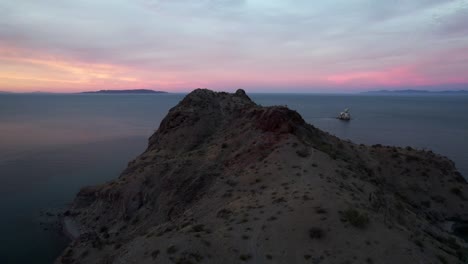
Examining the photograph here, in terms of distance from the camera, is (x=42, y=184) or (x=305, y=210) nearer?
(x=305, y=210)

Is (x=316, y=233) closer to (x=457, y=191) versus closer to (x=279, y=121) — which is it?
(x=279, y=121)

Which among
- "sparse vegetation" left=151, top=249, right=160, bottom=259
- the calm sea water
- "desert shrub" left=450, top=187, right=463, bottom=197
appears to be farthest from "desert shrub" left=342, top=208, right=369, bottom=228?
the calm sea water

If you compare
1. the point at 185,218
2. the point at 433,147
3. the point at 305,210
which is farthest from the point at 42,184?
the point at 433,147

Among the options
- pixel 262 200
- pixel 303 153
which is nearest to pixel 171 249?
pixel 262 200

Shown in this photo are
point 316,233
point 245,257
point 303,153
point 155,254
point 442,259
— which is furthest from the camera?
point 303,153

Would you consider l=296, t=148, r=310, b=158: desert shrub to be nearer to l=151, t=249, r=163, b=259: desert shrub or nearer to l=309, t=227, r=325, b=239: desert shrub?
l=309, t=227, r=325, b=239: desert shrub

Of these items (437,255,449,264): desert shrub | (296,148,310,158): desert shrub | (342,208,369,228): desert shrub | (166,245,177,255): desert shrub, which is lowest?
(437,255,449,264): desert shrub

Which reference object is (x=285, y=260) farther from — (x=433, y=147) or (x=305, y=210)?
(x=433, y=147)
